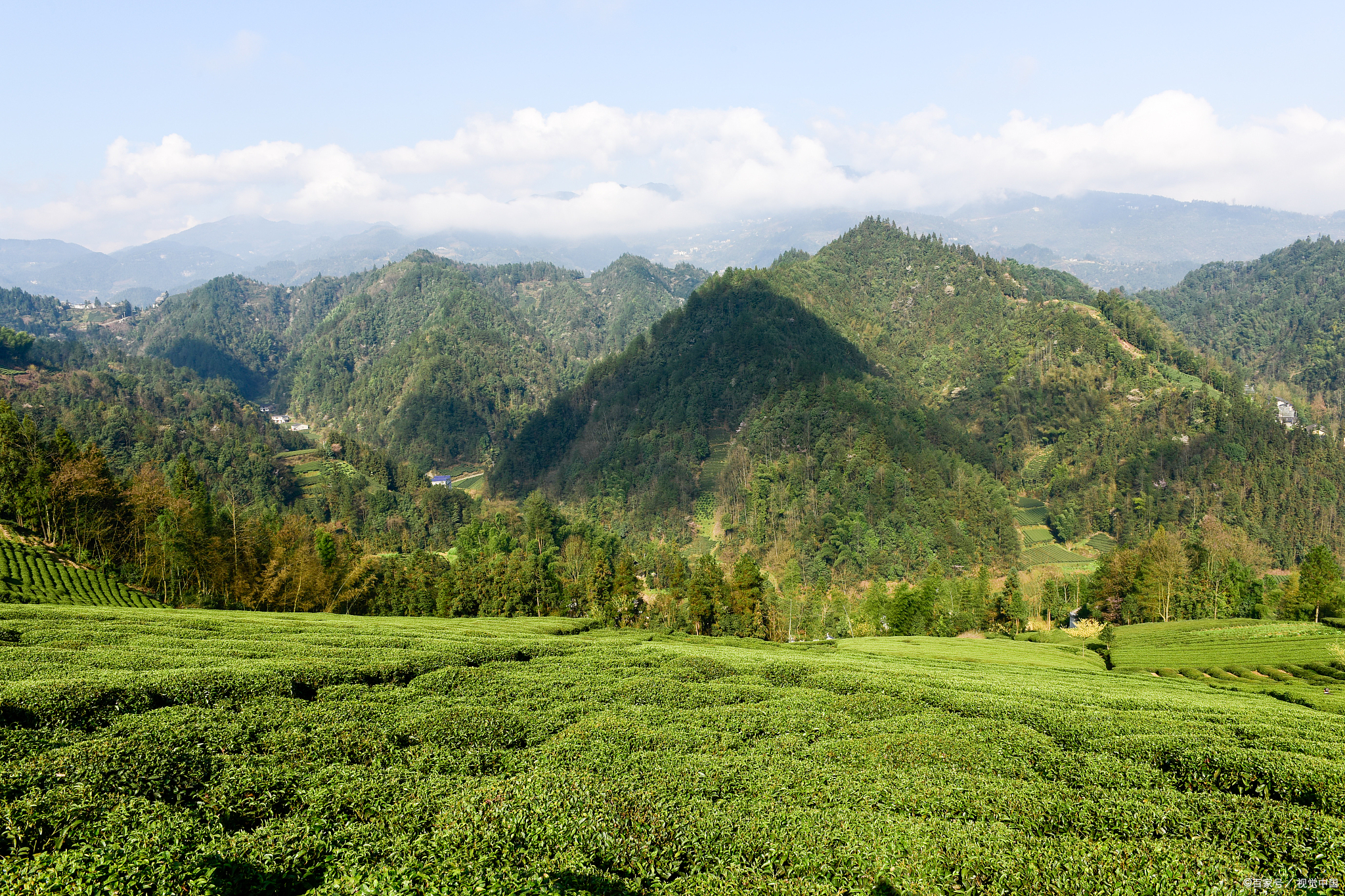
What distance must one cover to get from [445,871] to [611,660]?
24039mm

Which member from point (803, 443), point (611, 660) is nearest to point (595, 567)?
point (611, 660)

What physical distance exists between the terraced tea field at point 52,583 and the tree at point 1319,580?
13138 cm

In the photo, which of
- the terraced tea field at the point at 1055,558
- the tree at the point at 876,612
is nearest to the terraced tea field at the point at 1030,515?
the terraced tea field at the point at 1055,558

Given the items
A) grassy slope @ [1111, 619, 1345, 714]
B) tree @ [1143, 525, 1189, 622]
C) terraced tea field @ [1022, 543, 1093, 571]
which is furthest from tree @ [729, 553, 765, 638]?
A: terraced tea field @ [1022, 543, 1093, 571]

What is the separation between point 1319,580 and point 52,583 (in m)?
142

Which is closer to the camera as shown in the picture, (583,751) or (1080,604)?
(583,751)

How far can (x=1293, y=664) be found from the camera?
5238 cm

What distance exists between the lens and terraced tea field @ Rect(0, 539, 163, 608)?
171 feet

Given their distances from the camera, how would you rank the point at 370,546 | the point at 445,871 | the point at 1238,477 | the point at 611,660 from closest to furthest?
the point at 445,871 < the point at 611,660 < the point at 370,546 < the point at 1238,477

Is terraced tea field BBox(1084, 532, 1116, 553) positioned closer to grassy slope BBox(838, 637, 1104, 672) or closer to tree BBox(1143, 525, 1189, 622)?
tree BBox(1143, 525, 1189, 622)

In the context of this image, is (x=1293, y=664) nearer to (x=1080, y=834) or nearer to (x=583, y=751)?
(x=1080, y=834)

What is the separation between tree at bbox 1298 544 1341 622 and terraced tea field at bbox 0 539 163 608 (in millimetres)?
131381

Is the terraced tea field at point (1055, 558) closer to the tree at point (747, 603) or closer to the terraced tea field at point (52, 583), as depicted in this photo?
the tree at point (747, 603)

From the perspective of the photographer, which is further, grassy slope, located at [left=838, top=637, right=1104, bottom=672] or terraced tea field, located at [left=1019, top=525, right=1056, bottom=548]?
terraced tea field, located at [left=1019, top=525, right=1056, bottom=548]
